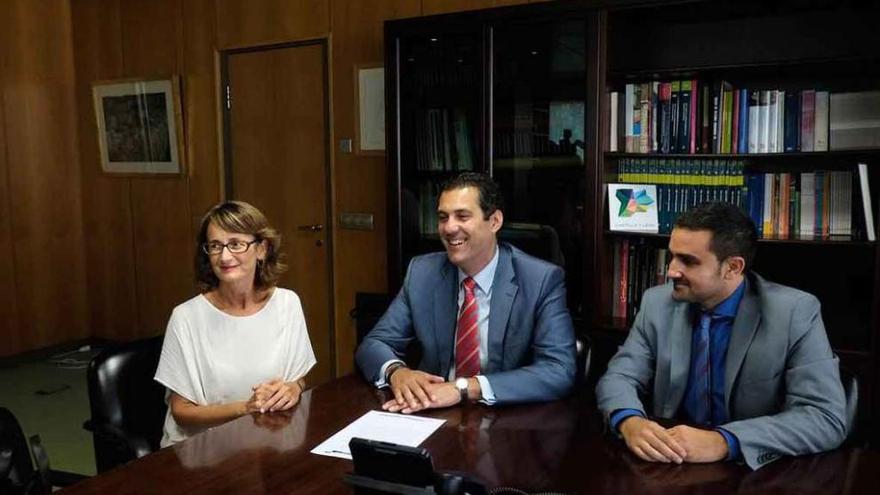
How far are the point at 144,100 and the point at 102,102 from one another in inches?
19.0

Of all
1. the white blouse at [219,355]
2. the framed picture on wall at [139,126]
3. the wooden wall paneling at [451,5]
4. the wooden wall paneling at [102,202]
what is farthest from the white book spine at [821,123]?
the wooden wall paneling at [102,202]

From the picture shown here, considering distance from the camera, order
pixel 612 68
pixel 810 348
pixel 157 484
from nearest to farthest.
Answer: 1. pixel 157 484
2. pixel 810 348
3. pixel 612 68

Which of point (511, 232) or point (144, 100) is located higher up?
point (144, 100)

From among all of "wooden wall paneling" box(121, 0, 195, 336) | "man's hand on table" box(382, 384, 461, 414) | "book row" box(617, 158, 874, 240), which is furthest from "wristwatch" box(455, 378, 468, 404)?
"wooden wall paneling" box(121, 0, 195, 336)

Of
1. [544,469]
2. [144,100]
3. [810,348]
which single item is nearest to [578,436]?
[544,469]

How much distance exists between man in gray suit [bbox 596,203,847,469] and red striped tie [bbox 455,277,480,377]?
432mm

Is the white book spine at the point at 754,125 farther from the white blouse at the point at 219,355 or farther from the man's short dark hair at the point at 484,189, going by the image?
the white blouse at the point at 219,355

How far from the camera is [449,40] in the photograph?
3.29m

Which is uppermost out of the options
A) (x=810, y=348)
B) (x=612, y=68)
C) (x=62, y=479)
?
(x=612, y=68)

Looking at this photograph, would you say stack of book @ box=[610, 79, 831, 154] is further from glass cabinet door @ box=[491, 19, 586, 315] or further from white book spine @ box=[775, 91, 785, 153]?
glass cabinet door @ box=[491, 19, 586, 315]

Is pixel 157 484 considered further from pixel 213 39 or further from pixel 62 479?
pixel 213 39

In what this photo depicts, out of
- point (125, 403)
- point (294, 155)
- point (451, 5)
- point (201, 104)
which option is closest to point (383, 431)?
point (125, 403)

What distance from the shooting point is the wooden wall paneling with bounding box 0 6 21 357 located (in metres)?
5.07

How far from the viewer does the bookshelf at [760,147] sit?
2707 mm
